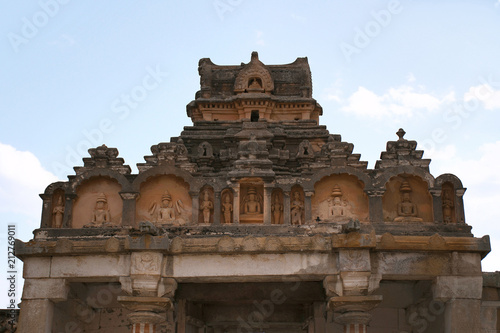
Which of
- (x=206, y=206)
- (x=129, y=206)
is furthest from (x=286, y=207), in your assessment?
(x=129, y=206)

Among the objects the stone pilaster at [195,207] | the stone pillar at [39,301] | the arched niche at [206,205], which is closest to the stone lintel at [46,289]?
the stone pillar at [39,301]

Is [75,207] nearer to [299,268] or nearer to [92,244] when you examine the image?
[92,244]

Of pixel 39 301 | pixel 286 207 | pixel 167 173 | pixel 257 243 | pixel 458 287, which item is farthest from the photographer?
pixel 167 173

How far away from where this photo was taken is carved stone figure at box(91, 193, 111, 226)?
1873 cm

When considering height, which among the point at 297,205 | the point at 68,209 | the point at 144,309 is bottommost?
the point at 144,309

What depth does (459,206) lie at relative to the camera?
1802 cm

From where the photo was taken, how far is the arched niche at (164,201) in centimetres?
1884

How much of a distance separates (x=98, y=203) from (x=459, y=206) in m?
10.3

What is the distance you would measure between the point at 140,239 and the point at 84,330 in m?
5.38

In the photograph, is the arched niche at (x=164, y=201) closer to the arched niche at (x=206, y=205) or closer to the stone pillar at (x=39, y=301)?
the arched niche at (x=206, y=205)

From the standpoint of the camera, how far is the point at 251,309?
22094 mm

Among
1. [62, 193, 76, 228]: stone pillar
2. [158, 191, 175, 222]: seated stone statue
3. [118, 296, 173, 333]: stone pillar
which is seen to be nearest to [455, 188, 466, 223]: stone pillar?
[158, 191, 175, 222]: seated stone statue

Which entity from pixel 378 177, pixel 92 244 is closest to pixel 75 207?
pixel 92 244

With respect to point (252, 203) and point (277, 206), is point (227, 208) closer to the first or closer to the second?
point (252, 203)
